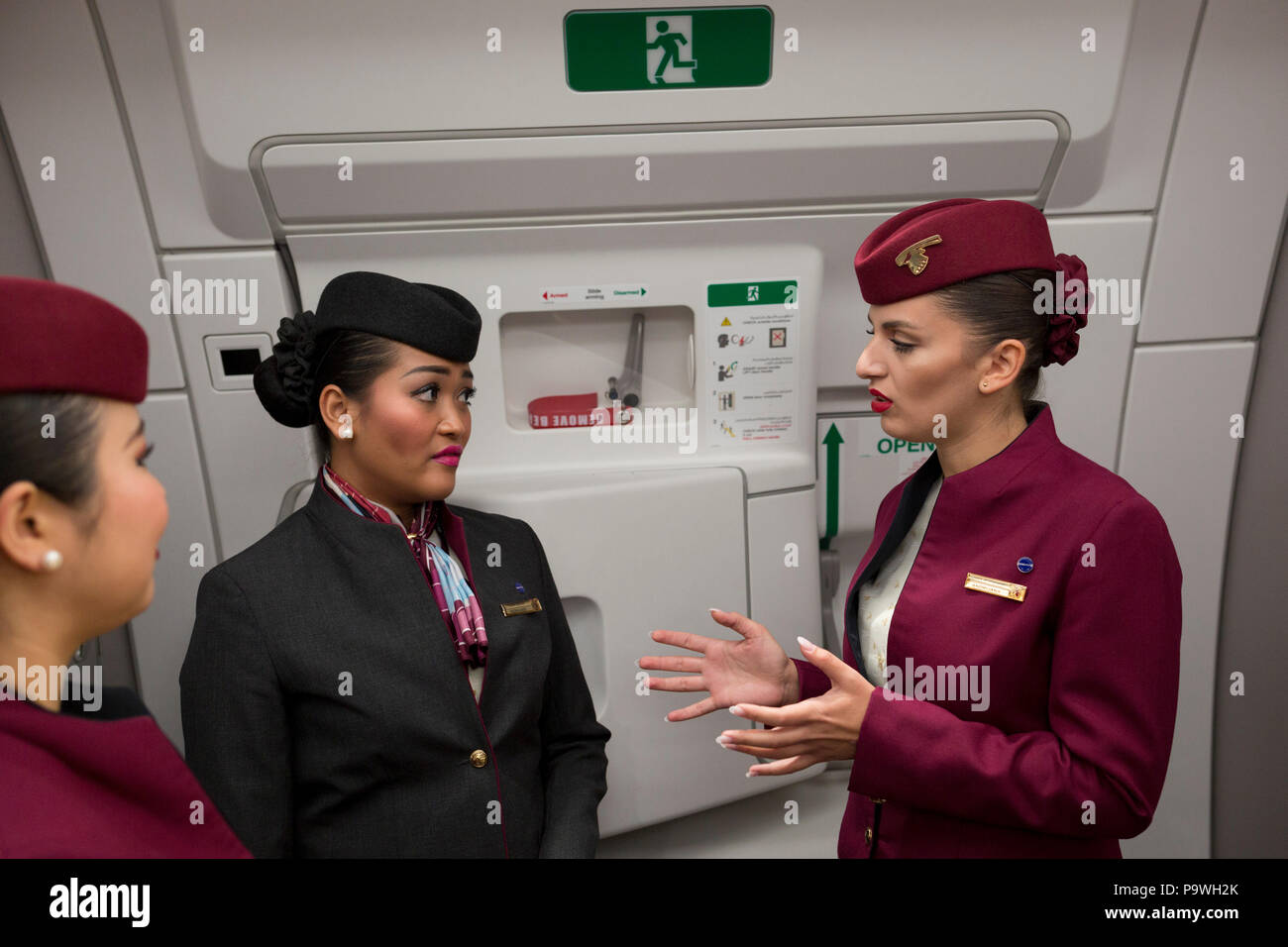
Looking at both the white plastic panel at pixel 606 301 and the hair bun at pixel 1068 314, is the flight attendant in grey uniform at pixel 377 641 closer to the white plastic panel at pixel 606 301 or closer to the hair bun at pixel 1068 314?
the white plastic panel at pixel 606 301

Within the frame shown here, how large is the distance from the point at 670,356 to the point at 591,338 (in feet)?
0.59

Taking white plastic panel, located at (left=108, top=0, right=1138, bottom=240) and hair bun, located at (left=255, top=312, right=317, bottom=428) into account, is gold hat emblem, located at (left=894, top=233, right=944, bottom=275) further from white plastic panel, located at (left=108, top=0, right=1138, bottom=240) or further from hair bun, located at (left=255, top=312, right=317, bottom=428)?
hair bun, located at (left=255, top=312, right=317, bottom=428)

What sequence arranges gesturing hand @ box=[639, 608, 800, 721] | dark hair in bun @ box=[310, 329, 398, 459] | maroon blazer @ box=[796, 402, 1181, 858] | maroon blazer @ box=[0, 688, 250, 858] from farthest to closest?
gesturing hand @ box=[639, 608, 800, 721]
dark hair in bun @ box=[310, 329, 398, 459]
maroon blazer @ box=[796, 402, 1181, 858]
maroon blazer @ box=[0, 688, 250, 858]

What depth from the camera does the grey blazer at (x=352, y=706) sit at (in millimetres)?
1413

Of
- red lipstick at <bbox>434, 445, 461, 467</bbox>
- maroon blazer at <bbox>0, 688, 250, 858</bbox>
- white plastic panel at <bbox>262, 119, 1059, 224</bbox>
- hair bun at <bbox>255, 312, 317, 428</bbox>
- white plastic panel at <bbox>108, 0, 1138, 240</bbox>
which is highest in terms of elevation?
white plastic panel at <bbox>108, 0, 1138, 240</bbox>

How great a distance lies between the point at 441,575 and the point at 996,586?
2.97 ft

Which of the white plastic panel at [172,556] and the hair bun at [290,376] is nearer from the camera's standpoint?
the hair bun at [290,376]

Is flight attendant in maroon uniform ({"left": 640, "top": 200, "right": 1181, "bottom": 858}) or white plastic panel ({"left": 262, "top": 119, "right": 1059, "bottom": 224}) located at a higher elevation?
white plastic panel ({"left": 262, "top": 119, "right": 1059, "bottom": 224})

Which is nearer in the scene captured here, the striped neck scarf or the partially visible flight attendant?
the partially visible flight attendant

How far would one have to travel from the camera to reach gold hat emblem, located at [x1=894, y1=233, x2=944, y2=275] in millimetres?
1402

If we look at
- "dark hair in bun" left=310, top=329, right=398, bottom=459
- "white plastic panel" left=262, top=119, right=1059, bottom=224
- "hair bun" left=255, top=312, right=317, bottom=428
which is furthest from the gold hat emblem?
"hair bun" left=255, top=312, right=317, bottom=428

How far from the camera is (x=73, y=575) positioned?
900mm

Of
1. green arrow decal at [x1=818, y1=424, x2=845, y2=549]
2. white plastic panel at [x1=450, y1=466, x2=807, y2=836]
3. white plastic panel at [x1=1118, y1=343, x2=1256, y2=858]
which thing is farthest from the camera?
green arrow decal at [x1=818, y1=424, x2=845, y2=549]

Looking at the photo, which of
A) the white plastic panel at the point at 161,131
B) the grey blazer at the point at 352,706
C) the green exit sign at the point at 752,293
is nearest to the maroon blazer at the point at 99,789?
the grey blazer at the point at 352,706
